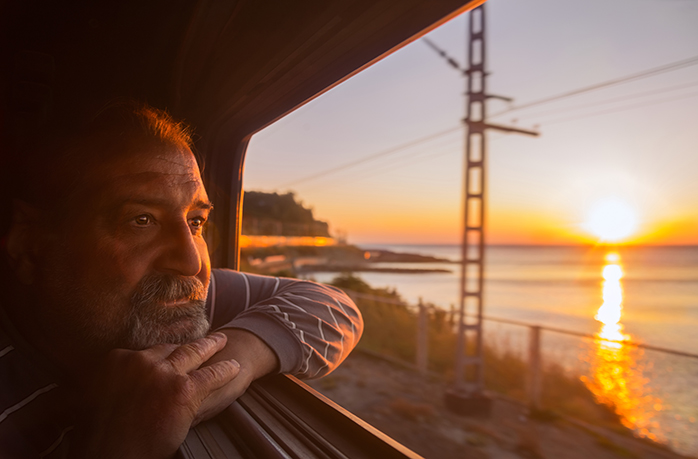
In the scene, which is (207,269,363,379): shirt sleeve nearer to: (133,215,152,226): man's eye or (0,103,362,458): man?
(0,103,362,458): man

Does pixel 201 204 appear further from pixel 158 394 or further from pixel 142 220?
pixel 158 394

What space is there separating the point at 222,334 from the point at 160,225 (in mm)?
346

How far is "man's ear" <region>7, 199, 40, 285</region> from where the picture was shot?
3.54ft

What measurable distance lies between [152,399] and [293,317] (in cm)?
45

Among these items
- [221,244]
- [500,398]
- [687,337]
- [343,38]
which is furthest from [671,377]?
[687,337]

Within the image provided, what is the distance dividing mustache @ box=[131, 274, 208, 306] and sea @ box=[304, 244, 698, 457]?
315 cm

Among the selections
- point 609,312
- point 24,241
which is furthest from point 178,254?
point 609,312

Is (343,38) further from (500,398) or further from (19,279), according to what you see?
(500,398)

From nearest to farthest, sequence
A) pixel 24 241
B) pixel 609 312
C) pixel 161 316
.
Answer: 1. pixel 161 316
2. pixel 24 241
3. pixel 609 312

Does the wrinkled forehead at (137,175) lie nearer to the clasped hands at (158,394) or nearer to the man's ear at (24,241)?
the man's ear at (24,241)

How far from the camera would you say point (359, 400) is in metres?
5.51

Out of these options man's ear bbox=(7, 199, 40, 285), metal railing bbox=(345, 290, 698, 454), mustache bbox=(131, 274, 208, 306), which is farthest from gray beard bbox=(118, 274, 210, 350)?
metal railing bbox=(345, 290, 698, 454)

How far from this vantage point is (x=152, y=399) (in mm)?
753

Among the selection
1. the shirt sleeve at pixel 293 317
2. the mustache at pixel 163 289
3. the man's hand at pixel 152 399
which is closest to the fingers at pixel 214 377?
the man's hand at pixel 152 399
